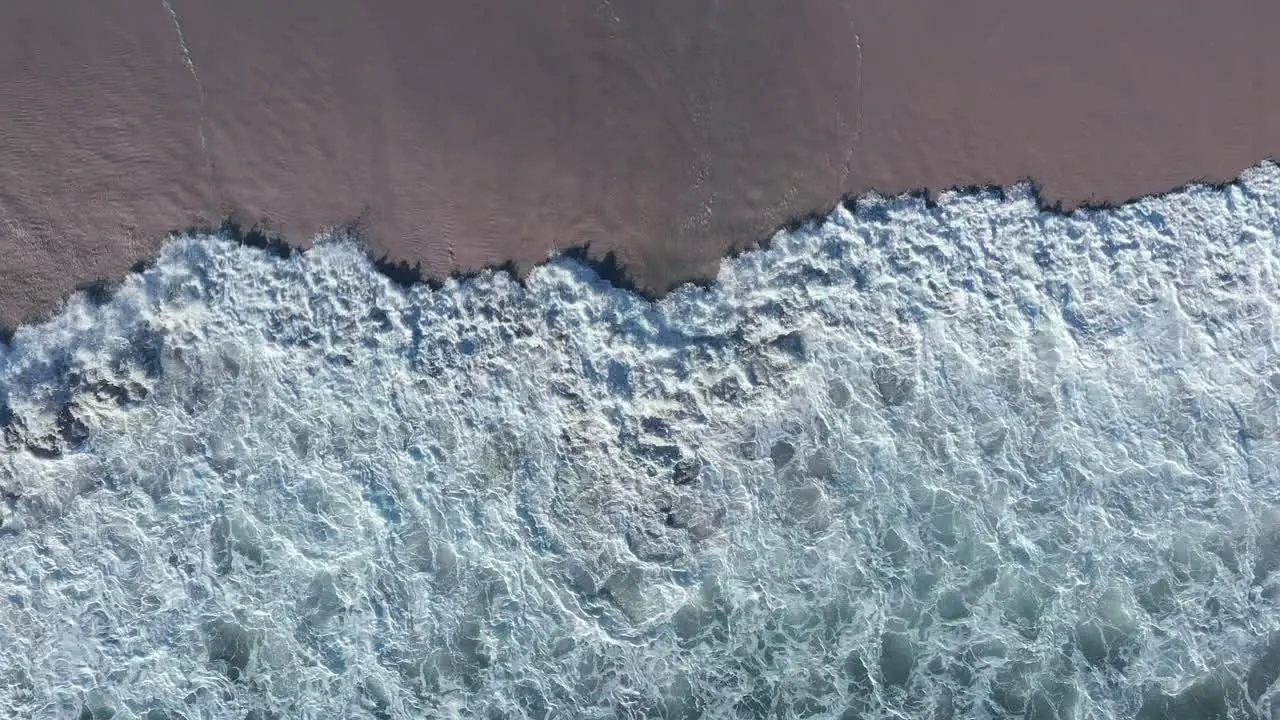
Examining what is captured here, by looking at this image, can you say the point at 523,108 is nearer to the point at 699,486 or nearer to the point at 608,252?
the point at 608,252

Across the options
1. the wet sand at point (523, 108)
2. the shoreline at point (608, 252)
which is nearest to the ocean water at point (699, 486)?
the shoreline at point (608, 252)

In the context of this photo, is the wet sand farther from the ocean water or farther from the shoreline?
the ocean water

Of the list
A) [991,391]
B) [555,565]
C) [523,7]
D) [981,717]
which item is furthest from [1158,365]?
[523,7]

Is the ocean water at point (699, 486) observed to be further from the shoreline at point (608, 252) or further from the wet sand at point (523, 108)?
the wet sand at point (523, 108)

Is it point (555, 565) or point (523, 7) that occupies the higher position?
point (523, 7)

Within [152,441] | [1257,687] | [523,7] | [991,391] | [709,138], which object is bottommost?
[1257,687]

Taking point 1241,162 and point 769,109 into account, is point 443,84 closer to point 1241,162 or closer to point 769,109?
point 769,109

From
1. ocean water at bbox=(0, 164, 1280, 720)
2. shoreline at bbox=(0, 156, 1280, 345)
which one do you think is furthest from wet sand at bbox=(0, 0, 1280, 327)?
ocean water at bbox=(0, 164, 1280, 720)
